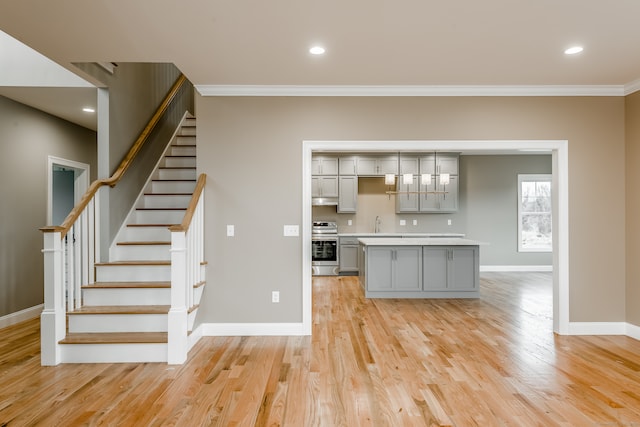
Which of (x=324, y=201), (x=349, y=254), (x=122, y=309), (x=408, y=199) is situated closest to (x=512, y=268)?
(x=408, y=199)

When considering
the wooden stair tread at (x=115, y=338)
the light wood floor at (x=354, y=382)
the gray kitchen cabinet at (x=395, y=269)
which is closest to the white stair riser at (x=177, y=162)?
the light wood floor at (x=354, y=382)

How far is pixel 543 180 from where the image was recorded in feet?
27.1

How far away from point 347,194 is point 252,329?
444cm

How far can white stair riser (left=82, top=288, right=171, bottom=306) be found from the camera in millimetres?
3348

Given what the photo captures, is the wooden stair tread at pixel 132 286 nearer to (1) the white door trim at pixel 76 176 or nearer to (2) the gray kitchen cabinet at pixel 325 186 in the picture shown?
(1) the white door trim at pixel 76 176

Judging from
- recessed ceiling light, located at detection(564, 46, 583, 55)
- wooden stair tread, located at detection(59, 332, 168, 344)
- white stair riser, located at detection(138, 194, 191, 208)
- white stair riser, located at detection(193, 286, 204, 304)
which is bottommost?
wooden stair tread, located at detection(59, 332, 168, 344)

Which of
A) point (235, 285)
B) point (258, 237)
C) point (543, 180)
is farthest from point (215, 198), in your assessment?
point (543, 180)

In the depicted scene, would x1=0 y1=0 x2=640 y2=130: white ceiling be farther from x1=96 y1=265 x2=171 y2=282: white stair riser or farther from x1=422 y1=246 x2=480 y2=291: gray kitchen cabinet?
x1=422 y1=246 x2=480 y2=291: gray kitchen cabinet

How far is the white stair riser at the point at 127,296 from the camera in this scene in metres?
3.35

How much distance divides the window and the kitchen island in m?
3.61

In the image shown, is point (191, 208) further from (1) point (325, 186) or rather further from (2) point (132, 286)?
(1) point (325, 186)

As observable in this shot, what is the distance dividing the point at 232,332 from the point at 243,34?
9.30 ft

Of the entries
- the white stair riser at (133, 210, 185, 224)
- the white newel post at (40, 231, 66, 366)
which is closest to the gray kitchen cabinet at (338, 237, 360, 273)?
the white stair riser at (133, 210, 185, 224)

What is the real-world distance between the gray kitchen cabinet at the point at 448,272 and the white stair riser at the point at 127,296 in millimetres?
3737
